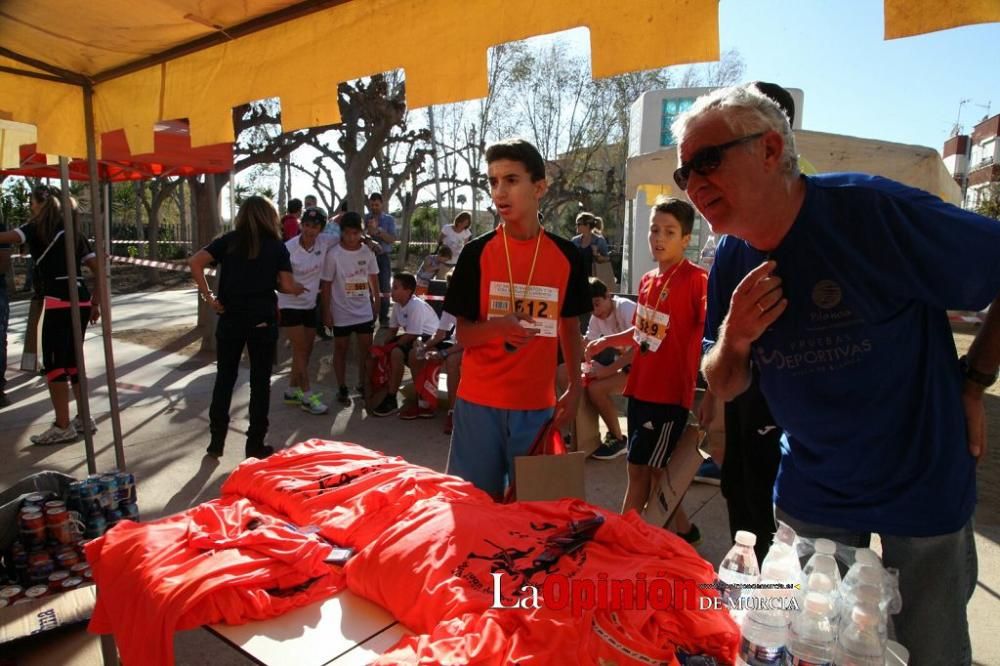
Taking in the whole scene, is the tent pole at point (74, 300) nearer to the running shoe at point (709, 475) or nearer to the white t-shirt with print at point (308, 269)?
the white t-shirt with print at point (308, 269)

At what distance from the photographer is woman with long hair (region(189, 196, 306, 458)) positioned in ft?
16.0

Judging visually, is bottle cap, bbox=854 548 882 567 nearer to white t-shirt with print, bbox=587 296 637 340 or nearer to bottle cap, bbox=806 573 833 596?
bottle cap, bbox=806 573 833 596

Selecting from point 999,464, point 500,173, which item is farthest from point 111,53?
point 999,464

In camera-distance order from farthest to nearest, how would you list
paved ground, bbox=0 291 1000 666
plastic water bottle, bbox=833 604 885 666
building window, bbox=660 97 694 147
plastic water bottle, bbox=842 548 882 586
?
building window, bbox=660 97 694 147 < paved ground, bbox=0 291 1000 666 < plastic water bottle, bbox=842 548 882 586 < plastic water bottle, bbox=833 604 885 666

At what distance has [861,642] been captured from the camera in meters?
1.19

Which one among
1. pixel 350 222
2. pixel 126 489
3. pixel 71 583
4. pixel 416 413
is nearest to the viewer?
pixel 71 583

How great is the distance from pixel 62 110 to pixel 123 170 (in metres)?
9.10

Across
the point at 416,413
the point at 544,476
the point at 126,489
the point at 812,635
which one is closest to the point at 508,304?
the point at 544,476

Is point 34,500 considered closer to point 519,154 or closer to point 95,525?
point 95,525

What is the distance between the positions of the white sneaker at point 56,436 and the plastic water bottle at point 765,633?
19.9 feet

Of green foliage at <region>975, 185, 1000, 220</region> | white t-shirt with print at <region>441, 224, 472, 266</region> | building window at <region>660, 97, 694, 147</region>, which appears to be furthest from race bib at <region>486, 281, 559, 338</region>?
green foliage at <region>975, 185, 1000, 220</region>

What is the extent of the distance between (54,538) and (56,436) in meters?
3.18

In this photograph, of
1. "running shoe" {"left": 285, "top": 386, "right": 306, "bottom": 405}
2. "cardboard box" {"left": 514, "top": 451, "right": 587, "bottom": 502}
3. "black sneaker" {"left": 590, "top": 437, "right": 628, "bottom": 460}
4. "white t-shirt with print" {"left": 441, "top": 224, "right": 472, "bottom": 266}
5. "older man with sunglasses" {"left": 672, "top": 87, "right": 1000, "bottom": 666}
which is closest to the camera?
"older man with sunglasses" {"left": 672, "top": 87, "right": 1000, "bottom": 666}

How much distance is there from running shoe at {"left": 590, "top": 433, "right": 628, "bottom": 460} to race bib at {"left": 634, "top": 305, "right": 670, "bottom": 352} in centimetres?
205
